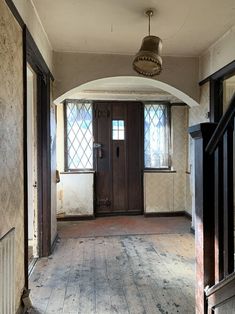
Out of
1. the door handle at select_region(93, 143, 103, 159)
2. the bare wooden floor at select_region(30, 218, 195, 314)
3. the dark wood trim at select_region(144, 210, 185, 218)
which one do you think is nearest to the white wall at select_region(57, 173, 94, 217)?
the door handle at select_region(93, 143, 103, 159)

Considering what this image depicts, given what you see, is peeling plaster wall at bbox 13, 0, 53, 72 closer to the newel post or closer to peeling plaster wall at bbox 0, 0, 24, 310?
peeling plaster wall at bbox 0, 0, 24, 310

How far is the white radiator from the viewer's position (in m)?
1.57

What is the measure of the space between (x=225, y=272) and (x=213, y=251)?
147mm

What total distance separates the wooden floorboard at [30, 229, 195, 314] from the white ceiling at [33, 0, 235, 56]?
2553 millimetres

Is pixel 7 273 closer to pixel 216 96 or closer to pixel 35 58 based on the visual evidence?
pixel 35 58

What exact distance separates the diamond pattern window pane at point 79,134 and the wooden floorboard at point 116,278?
70.7 inches

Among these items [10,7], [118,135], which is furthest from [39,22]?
[118,135]

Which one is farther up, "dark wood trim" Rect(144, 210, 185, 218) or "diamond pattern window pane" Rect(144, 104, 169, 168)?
"diamond pattern window pane" Rect(144, 104, 169, 168)

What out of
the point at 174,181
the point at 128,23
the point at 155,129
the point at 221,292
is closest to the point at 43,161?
the point at 128,23

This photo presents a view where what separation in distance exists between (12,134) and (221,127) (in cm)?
131

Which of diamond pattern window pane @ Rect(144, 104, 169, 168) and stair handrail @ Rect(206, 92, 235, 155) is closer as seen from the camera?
stair handrail @ Rect(206, 92, 235, 155)

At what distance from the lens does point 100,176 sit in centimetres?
539

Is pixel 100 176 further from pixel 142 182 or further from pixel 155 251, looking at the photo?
pixel 155 251

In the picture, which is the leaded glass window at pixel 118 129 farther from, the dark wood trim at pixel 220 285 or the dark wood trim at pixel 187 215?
the dark wood trim at pixel 220 285
